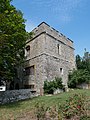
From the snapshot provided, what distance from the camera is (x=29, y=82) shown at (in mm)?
26219

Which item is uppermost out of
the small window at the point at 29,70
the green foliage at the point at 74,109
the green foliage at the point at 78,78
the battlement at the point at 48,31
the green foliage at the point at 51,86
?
the battlement at the point at 48,31

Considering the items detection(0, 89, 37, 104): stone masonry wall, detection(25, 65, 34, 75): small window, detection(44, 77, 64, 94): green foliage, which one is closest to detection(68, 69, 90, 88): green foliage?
detection(44, 77, 64, 94): green foliage

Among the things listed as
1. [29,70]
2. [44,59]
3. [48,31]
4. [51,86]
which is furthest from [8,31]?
[29,70]

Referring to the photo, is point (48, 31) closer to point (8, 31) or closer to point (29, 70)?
point (29, 70)

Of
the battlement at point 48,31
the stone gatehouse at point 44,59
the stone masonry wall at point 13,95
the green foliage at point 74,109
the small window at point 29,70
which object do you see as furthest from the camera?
the small window at point 29,70

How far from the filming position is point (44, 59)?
82.0 feet

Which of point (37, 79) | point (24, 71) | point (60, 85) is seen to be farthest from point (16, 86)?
→ point (60, 85)

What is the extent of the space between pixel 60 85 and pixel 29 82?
4358 millimetres

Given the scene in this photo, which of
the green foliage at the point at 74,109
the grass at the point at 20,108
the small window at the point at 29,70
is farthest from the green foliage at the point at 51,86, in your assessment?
the green foliage at the point at 74,109

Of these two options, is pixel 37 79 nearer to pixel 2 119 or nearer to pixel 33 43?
pixel 33 43

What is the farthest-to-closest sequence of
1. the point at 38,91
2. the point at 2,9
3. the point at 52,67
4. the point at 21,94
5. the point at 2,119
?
1. the point at 52,67
2. the point at 38,91
3. the point at 21,94
4. the point at 2,9
5. the point at 2,119

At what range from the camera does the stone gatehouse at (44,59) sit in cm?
2492

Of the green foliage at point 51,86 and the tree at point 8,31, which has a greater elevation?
the tree at point 8,31

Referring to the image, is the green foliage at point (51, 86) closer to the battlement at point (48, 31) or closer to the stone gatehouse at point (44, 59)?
the stone gatehouse at point (44, 59)
